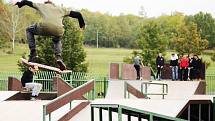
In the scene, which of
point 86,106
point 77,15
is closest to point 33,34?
point 77,15

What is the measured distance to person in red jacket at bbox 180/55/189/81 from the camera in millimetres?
27375

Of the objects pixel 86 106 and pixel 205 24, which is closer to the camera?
pixel 86 106

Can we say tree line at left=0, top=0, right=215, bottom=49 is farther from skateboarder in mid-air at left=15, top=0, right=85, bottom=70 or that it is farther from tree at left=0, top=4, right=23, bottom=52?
skateboarder in mid-air at left=15, top=0, right=85, bottom=70

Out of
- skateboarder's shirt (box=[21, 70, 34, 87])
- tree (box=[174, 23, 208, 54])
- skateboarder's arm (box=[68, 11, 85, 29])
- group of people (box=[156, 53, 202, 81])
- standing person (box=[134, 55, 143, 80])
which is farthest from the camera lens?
tree (box=[174, 23, 208, 54])

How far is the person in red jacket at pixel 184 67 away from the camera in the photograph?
27.4 metres

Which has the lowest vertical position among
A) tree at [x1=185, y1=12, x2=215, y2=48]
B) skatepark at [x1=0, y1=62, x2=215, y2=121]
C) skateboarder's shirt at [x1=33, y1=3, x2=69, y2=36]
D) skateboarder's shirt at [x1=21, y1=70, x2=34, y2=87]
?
skatepark at [x1=0, y1=62, x2=215, y2=121]

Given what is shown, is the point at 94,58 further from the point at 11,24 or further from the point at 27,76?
the point at 27,76

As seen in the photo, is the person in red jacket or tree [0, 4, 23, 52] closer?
the person in red jacket

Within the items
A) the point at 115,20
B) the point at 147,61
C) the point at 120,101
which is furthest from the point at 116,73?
the point at 115,20

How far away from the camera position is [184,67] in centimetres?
2764

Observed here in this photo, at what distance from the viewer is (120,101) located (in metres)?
16.9

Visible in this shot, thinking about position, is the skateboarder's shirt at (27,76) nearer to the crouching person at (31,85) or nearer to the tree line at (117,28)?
the crouching person at (31,85)

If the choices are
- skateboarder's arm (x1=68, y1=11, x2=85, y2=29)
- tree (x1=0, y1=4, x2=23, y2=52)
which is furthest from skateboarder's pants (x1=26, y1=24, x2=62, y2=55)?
tree (x1=0, y1=4, x2=23, y2=52)

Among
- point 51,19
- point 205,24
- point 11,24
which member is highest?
point 205,24
